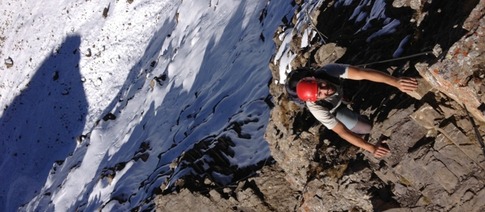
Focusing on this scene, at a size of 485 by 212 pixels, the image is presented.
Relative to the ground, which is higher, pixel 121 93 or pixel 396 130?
pixel 396 130

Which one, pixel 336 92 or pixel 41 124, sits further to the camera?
pixel 41 124

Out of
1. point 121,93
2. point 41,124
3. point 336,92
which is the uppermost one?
point 336,92

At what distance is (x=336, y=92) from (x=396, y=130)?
1.40m

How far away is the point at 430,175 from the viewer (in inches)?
336

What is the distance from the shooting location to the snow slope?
19.6 meters

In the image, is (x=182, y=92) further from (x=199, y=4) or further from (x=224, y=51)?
→ (x=199, y=4)

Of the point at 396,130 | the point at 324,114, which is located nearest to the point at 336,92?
the point at 324,114

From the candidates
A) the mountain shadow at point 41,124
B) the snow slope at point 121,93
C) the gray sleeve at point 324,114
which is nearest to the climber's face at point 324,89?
the gray sleeve at point 324,114

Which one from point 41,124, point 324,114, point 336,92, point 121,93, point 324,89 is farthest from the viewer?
point 41,124

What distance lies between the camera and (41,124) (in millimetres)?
32938

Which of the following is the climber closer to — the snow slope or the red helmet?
the red helmet

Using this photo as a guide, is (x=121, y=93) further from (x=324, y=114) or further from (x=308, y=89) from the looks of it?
(x=308, y=89)

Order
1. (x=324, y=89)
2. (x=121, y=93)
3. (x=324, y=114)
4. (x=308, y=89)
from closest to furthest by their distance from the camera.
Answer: (x=308, y=89), (x=324, y=89), (x=324, y=114), (x=121, y=93)

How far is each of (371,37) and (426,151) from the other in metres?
3.98
